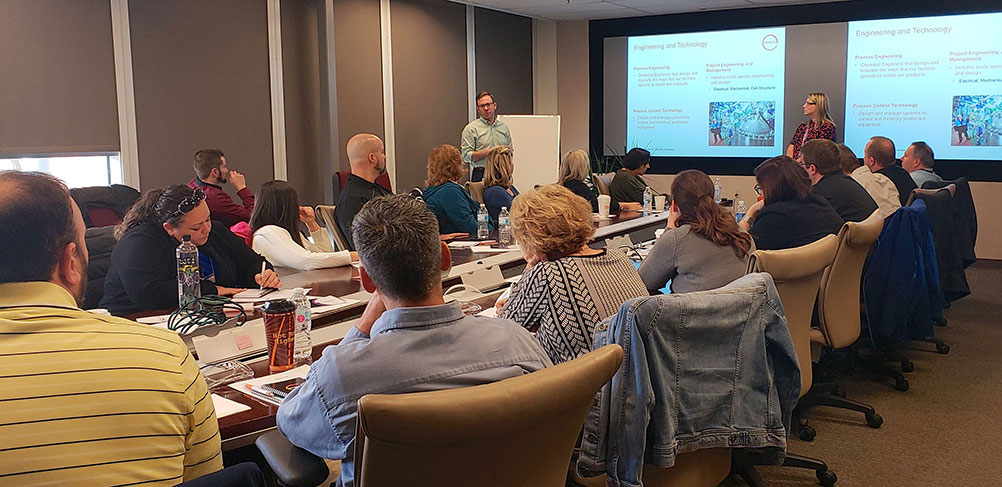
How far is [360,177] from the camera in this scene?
4.82 m

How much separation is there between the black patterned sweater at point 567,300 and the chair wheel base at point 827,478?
49.9 inches

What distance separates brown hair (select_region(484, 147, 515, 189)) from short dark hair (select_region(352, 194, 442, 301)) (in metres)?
4.12

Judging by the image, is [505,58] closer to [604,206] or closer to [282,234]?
[604,206]

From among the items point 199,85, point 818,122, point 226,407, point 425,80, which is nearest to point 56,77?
point 199,85

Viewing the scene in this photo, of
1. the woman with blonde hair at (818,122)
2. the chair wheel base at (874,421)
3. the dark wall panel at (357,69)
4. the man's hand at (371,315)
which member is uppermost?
the dark wall panel at (357,69)

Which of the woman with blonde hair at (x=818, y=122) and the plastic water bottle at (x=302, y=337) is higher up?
the woman with blonde hair at (x=818, y=122)

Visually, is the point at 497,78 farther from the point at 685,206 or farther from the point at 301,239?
the point at 685,206

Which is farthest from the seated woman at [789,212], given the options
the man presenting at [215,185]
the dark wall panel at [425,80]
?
the dark wall panel at [425,80]

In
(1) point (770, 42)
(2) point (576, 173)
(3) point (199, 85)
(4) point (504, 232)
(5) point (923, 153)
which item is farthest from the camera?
(1) point (770, 42)

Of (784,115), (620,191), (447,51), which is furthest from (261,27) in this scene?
(784,115)

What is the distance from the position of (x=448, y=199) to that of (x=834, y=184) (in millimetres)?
2232

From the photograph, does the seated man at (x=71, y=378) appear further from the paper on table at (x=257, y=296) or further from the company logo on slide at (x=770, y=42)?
the company logo on slide at (x=770, y=42)

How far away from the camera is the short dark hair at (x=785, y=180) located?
13.1 feet

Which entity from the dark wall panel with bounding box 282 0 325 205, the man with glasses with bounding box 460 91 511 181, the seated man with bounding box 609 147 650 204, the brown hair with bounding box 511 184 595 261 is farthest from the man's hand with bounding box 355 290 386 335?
the man with glasses with bounding box 460 91 511 181
